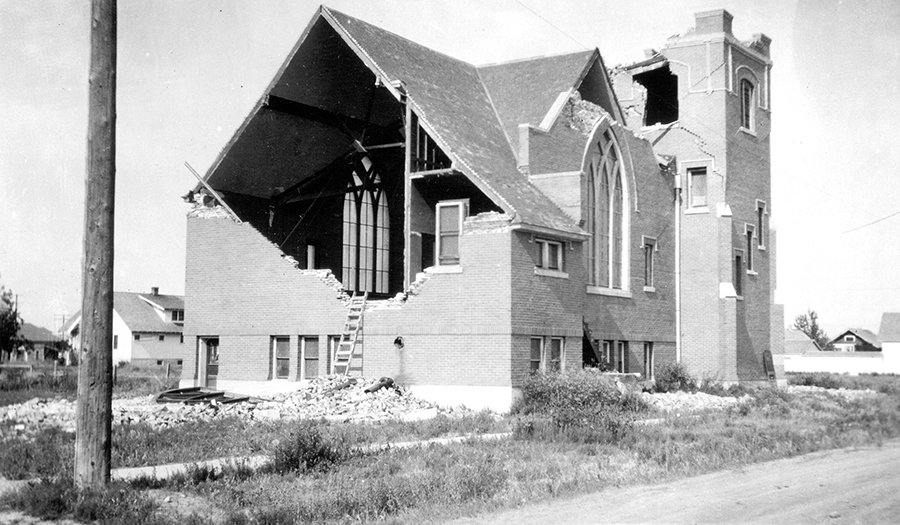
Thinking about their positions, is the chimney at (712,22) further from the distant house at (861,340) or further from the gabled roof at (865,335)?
the gabled roof at (865,335)

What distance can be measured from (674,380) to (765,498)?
24.2 metres

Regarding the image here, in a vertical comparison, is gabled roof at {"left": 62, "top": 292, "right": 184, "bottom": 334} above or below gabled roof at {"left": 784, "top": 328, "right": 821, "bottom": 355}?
above

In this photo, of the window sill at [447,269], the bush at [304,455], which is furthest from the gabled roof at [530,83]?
the bush at [304,455]

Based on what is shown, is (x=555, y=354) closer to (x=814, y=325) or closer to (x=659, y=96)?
(x=814, y=325)

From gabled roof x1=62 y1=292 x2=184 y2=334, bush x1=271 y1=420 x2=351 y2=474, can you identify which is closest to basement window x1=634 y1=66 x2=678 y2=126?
bush x1=271 y1=420 x2=351 y2=474

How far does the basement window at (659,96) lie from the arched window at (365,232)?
508 inches

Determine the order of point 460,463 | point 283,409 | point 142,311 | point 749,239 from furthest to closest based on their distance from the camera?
point 142,311
point 749,239
point 283,409
point 460,463

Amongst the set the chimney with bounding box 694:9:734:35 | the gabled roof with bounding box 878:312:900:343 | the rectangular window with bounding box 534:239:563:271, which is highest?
the chimney with bounding box 694:9:734:35

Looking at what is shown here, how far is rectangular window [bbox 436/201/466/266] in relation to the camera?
28344 mm

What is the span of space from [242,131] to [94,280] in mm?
18765

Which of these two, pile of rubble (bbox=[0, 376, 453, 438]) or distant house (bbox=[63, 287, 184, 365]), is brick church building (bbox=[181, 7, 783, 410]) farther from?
distant house (bbox=[63, 287, 184, 365])

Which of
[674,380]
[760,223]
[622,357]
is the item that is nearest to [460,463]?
[622,357]

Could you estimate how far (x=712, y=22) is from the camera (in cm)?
3947

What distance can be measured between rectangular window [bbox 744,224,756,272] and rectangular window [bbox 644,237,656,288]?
5763mm
